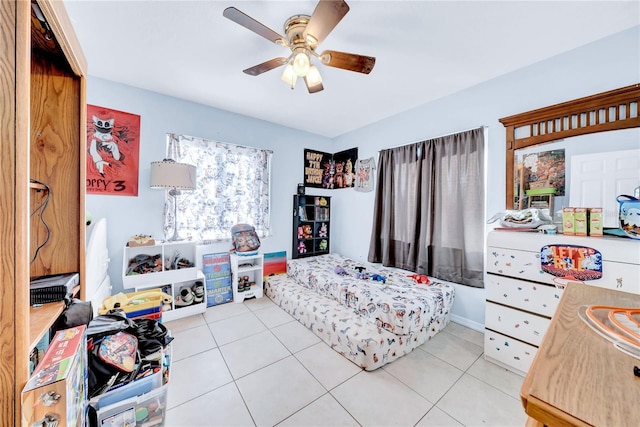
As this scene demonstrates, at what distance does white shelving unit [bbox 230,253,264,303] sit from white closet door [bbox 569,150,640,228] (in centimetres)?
341

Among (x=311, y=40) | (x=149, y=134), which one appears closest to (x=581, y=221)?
(x=311, y=40)

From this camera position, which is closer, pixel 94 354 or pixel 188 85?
pixel 94 354

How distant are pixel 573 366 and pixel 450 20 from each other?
211cm

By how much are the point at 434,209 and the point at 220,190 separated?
2822 millimetres

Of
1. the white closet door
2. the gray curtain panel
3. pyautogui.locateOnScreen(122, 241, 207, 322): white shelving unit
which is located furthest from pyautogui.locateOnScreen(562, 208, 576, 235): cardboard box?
pyautogui.locateOnScreen(122, 241, 207, 322): white shelving unit

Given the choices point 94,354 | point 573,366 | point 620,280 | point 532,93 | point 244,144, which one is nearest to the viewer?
point 573,366

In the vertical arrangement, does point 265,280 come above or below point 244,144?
below

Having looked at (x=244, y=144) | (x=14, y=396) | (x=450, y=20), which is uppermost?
(x=450, y=20)

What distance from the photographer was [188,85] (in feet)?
8.39

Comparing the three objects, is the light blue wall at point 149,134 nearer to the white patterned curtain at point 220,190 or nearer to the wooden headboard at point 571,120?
the white patterned curtain at point 220,190

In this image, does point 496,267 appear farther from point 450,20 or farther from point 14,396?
point 14,396

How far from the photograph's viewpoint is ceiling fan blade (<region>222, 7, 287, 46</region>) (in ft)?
4.17

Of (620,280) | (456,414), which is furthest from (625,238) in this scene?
(456,414)

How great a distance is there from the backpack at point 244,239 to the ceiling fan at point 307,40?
6.53 feet
